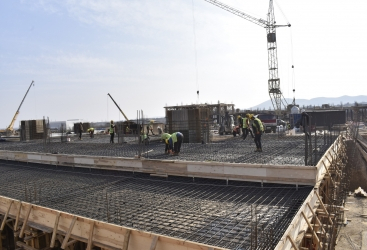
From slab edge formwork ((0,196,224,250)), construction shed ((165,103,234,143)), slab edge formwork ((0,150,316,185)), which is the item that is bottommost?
slab edge formwork ((0,196,224,250))

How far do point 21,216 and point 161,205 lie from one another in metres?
3.39

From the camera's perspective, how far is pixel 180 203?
702cm

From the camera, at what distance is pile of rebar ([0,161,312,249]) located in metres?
5.26

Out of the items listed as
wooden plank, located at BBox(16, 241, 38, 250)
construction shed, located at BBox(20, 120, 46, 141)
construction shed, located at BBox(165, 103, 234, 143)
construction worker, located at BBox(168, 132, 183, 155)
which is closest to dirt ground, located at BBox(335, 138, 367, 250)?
construction worker, located at BBox(168, 132, 183, 155)

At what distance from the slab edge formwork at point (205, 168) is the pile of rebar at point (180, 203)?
7.0 inches

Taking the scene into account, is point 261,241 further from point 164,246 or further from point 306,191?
point 306,191

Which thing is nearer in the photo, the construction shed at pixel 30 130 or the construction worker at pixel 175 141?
the construction worker at pixel 175 141

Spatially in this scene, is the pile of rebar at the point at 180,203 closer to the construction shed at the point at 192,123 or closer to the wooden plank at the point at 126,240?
the wooden plank at the point at 126,240

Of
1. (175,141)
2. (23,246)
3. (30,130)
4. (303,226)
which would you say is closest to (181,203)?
(303,226)

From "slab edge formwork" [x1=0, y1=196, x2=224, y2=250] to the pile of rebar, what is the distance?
1.31 feet

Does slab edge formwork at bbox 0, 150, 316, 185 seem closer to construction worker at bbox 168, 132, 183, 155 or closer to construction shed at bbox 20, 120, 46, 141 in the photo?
construction worker at bbox 168, 132, 183, 155

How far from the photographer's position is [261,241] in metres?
4.66

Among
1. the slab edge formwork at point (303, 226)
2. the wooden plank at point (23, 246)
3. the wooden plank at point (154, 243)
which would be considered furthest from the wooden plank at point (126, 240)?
the wooden plank at point (23, 246)

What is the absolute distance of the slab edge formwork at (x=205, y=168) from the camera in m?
7.65
